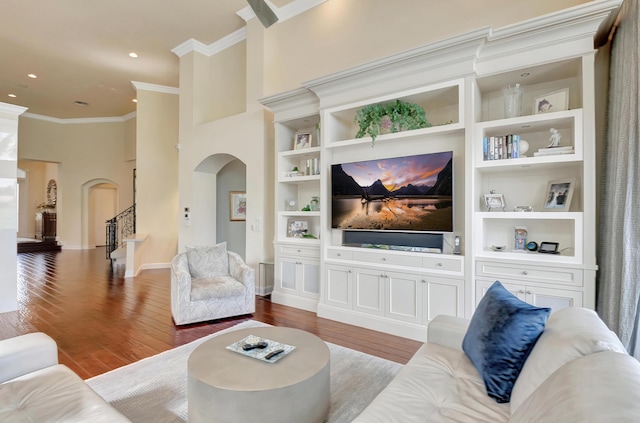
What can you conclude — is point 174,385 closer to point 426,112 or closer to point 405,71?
point 405,71

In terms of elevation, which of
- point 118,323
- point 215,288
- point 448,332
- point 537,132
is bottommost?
point 118,323

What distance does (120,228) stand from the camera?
10.2 metres

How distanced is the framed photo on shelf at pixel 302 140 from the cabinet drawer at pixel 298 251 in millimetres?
1479

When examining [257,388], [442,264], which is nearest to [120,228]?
[442,264]

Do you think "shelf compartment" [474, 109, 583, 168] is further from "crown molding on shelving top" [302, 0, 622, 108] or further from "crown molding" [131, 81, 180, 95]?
"crown molding" [131, 81, 180, 95]

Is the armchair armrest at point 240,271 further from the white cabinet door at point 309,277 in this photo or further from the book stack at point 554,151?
the book stack at point 554,151

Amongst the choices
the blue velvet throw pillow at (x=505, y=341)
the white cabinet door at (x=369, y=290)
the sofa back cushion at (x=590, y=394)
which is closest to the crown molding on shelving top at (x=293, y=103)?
the white cabinet door at (x=369, y=290)

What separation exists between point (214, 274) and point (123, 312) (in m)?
1.27

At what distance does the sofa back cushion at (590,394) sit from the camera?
75 cm

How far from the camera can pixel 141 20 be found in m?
5.30

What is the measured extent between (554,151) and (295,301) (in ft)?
11.6

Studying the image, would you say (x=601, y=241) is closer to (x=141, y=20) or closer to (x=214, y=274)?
(x=214, y=274)

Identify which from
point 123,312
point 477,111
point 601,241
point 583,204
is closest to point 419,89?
point 477,111

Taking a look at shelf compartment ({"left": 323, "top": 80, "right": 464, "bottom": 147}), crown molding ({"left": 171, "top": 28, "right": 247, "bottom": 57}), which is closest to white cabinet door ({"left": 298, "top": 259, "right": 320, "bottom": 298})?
shelf compartment ({"left": 323, "top": 80, "right": 464, "bottom": 147})
